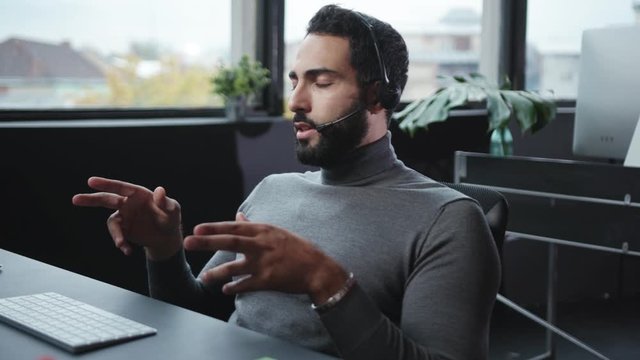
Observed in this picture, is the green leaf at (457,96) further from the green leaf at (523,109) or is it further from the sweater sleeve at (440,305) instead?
the sweater sleeve at (440,305)

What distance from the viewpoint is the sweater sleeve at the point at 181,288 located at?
1.57 meters

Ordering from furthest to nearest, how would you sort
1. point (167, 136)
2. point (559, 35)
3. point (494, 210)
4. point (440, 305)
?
1. point (559, 35)
2. point (167, 136)
3. point (494, 210)
4. point (440, 305)

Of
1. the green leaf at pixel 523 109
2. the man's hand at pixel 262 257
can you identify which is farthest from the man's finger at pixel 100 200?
the green leaf at pixel 523 109

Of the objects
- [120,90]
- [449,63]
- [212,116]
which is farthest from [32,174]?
[449,63]

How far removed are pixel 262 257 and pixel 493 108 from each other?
7.40 feet

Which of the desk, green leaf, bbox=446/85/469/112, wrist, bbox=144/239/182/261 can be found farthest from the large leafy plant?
the desk

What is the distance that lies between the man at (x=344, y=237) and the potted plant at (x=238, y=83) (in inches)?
49.5

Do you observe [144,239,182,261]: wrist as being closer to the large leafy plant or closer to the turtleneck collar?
the turtleneck collar

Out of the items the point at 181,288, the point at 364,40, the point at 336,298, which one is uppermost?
the point at 364,40

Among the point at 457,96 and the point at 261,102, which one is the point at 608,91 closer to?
the point at 457,96

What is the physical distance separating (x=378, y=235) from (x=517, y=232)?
151 cm

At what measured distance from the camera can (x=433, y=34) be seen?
3.86 metres

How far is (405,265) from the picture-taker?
141 centimetres

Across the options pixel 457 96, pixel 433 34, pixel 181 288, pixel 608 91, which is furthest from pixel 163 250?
pixel 433 34
